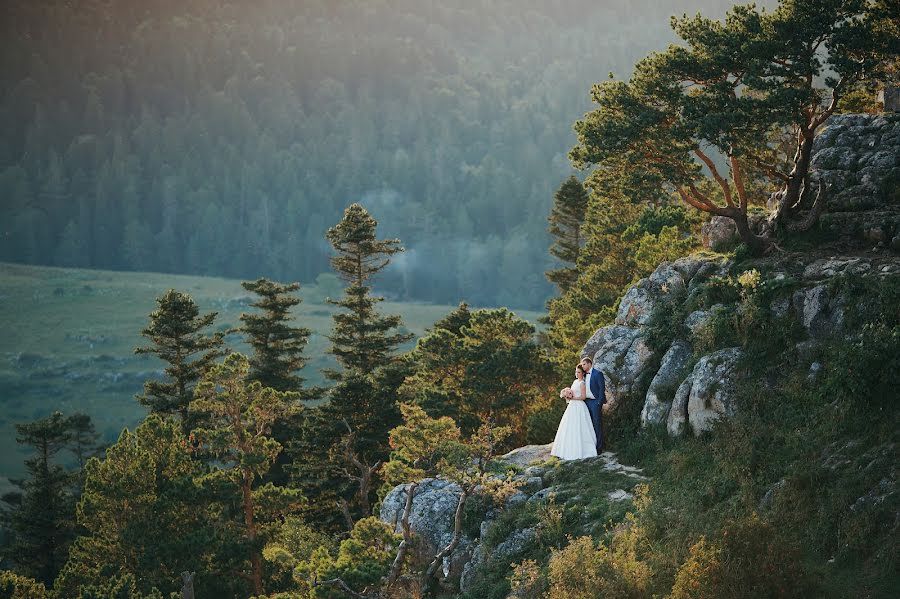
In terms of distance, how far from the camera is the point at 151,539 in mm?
32656

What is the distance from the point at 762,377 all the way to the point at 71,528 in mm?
45218

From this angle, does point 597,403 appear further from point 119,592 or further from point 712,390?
point 119,592

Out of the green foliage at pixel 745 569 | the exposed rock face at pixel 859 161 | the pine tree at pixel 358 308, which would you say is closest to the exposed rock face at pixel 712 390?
the exposed rock face at pixel 859 161

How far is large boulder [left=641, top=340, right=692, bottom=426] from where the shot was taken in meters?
23.5

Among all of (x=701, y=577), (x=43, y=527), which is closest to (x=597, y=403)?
(x=701, y=577)

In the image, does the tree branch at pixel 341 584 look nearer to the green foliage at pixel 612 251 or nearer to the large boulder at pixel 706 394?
the large boulder at pixel 706 394

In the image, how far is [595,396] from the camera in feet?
80.8

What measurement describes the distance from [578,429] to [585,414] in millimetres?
503

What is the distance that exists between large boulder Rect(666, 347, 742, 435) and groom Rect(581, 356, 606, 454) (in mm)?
2348

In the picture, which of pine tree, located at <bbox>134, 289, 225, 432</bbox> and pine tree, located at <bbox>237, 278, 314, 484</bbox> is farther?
pine tree, located at <bbox>237, 278, 314, 484</bbox>

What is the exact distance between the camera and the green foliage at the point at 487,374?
41.8 metres

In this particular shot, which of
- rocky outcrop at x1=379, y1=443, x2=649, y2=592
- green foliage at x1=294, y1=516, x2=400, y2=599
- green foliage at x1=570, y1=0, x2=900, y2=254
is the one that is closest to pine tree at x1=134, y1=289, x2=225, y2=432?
rocky outcrop at x1=379, y1=443, x2=649, y2=592

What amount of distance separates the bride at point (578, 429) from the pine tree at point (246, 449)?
15053 millimetres

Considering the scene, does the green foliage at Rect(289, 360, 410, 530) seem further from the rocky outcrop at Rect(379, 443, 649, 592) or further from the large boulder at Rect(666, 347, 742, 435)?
the large boulder at Rect(666, 347, 742, 435)
